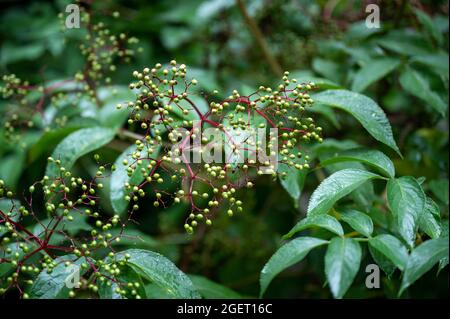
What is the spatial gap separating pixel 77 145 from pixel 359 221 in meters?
0.96

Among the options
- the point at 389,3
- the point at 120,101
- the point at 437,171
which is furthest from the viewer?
the point at 389,3

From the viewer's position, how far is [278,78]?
8.84 feet

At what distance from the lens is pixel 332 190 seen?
1.28 m

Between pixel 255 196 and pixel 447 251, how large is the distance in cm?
165

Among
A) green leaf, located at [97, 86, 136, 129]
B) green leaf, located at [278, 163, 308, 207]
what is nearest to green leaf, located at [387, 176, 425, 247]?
green leaf, located at [278, 163, 308, 207]

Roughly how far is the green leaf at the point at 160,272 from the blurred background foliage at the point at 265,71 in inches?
22.5

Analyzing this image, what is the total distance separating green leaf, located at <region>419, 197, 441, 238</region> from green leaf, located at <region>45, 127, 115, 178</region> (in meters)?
1.05

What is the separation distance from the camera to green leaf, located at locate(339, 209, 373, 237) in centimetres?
123

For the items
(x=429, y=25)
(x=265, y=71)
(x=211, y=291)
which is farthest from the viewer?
(x=265, y=71)

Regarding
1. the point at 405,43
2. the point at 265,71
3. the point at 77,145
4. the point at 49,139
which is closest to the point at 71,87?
the point at 49,139

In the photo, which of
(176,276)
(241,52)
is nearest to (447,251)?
(176,276)

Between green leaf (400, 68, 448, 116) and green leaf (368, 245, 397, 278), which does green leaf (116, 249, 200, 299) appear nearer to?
green leaf (368, 245, 397, 278)

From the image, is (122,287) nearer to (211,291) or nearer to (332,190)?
(211,291)
